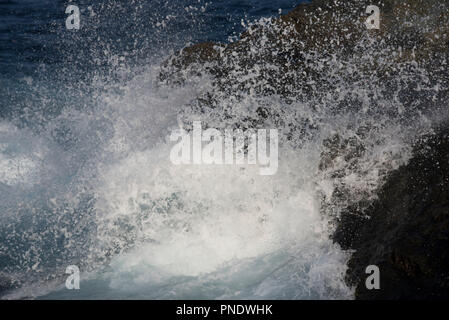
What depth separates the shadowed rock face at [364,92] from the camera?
2.65 meters

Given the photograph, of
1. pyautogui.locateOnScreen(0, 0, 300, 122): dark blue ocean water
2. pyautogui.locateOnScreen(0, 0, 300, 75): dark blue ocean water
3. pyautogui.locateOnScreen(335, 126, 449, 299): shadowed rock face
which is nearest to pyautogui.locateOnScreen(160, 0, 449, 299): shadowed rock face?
pyautogui.locateOnScreen(335, 126, 449, 299): shadowed rock face

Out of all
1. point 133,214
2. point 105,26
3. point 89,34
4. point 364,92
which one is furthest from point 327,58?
point 105,26

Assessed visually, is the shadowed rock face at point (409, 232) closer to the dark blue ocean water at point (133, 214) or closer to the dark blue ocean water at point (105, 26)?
the dark blue ocean water at point (133, 214)

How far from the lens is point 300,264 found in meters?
3.45

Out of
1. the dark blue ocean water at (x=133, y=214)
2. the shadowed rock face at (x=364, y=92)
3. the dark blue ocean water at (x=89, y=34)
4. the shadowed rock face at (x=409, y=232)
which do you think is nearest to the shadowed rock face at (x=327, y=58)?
the shadowed rock face at (x=364, y=92)

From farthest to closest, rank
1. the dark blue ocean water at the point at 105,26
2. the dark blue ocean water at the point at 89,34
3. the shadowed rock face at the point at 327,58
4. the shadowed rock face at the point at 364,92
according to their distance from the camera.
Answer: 1. the dark blue ocean water at the point at 105,26
2. the dark blue ocean water at the point at 89,34
3. the shadowed rock face at the point at 327,58
4. the shadowed rock face at the point at 364,92

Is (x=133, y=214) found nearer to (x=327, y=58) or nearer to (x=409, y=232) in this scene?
(x=409, y=232)

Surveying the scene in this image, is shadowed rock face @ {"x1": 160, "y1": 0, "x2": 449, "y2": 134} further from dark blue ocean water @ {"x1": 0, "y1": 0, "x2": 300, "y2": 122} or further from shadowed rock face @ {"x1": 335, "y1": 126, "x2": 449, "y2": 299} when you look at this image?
dark blue ocean water @ {"x1": 0, "y1": 0, "x2": 300, "y2": 122}

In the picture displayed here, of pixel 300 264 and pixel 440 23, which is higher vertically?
pixel 440 23

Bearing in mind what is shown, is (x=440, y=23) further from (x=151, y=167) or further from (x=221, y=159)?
(x=151, y=167)

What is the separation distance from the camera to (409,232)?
2703mm

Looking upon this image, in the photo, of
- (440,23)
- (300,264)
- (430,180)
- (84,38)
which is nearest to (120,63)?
(84,38)

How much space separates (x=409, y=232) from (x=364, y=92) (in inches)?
77.1

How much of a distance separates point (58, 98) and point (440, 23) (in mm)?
6540
